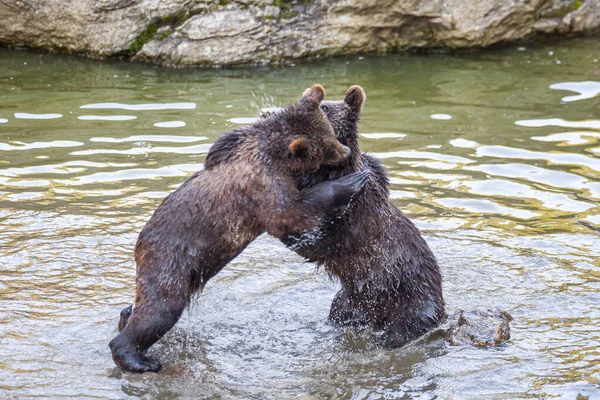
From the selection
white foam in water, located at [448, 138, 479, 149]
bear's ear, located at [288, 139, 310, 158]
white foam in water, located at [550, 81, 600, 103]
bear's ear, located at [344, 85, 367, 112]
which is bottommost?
white foam in water, located at [448, 138, 479, 149]

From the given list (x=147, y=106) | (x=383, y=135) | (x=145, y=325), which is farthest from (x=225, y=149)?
(x=147, y=106)

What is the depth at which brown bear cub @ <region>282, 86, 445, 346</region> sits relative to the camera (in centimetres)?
611

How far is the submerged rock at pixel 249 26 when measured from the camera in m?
12.6

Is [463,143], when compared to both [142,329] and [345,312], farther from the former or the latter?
[142,329]

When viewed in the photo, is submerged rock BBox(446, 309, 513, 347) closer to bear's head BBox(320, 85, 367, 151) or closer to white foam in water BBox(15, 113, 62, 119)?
bear's head BBox(320, 85, 367, 151)

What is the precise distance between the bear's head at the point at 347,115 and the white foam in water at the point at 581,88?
6.02 m

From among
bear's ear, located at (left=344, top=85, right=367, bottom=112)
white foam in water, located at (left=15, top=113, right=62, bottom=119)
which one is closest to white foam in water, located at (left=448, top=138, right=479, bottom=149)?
bear's ear, located at (left=344, top=85, right=367, bottom=112)

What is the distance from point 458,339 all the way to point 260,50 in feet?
25.1

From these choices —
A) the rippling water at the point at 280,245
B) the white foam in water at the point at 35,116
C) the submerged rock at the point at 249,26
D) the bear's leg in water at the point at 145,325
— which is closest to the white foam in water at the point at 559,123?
the rippling water at the point at 280,245

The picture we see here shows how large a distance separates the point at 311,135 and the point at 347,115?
0.56m

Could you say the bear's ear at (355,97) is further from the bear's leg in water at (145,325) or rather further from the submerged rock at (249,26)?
the submerged rock at (249,26)

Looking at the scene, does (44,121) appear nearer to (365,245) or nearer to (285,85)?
(285,85)

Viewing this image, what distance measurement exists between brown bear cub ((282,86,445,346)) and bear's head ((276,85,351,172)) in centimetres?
23

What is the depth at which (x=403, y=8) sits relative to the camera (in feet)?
42.4
